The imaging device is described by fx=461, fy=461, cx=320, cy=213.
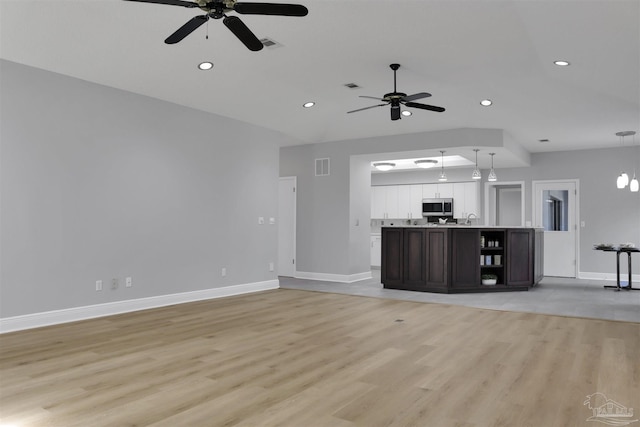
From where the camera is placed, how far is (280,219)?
31.0 ft

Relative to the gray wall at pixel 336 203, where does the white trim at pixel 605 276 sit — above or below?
below

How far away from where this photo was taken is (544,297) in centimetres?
694

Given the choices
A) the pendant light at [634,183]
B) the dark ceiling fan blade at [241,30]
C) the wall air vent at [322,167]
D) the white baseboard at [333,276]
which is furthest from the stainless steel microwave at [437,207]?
the dark ceiling fan blade at [241,30]

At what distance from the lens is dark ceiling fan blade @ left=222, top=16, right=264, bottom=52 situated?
9.81 feet

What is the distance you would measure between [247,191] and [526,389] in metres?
5.31

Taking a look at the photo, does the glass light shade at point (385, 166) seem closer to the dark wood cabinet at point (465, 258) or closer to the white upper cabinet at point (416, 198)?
the white upper cabinet at point (416, 198)

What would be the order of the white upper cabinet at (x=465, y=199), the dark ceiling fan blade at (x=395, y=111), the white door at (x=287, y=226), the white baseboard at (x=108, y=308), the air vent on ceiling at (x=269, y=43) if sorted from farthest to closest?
the white upper cabinet at (x=465, y=199) < the white door at (x=287, y=226) < the dark ceiling fan blade at (x=395, y=111) < the air vent on ceiling at (x=269, y=43) < the white baseboard at (x=108, y=308)

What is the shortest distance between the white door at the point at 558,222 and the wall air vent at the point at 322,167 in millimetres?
4647

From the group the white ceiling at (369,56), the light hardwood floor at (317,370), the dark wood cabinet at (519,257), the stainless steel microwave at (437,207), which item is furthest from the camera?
the stainless steel microwave at (437,207)

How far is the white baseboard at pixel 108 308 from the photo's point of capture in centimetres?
466

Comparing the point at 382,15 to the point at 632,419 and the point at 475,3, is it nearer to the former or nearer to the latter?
the point at 475,3

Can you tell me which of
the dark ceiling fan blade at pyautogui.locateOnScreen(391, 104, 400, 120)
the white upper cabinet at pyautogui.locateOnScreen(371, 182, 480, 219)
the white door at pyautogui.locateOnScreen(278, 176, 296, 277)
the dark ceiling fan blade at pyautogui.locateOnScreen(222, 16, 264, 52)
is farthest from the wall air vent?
the dark ceiling fan blade at pyautogui.locateOnScreen(222, 16, 264, 52)

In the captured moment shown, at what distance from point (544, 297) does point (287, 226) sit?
4804 millimetres

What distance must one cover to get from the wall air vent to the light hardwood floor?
401 cm
